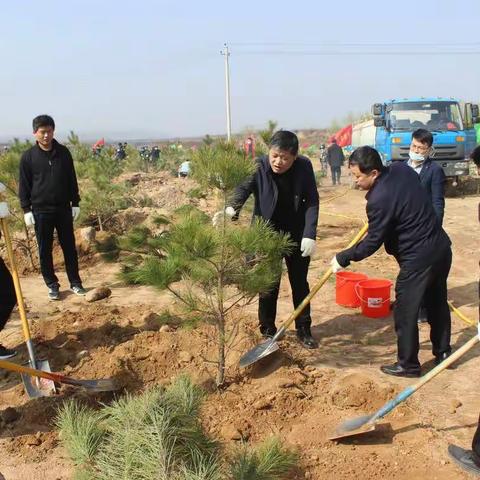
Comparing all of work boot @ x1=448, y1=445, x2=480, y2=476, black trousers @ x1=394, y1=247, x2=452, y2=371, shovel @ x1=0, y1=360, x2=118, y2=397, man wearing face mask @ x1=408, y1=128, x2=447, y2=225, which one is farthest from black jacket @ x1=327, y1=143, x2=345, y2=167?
work boot @ x1=448, y1=445, x2=480, y2=476

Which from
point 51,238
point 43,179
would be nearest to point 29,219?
point 51,238

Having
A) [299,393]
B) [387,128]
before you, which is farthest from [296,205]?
[387,128]

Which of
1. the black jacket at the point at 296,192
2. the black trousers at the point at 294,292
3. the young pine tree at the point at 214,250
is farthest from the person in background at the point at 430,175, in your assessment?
the young pine tree at the point at 214,250

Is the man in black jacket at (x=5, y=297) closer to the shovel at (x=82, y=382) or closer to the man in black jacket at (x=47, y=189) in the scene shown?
the shovel at (x=82, y=382)

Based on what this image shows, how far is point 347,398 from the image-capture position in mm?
3104

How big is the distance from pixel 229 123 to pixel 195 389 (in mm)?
21452

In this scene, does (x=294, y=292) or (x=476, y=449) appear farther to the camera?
(x=294, y=292)

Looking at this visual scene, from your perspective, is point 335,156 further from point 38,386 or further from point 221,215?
point 38,386

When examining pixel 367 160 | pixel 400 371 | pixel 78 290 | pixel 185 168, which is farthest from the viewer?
pixel 185 168

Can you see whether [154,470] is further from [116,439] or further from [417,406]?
[417,406]

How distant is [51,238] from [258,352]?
2.65 m

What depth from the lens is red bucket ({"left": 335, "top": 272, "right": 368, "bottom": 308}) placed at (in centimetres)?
473

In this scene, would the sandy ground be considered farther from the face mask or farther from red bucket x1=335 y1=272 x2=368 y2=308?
the face mask

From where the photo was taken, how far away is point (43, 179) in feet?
15.7
